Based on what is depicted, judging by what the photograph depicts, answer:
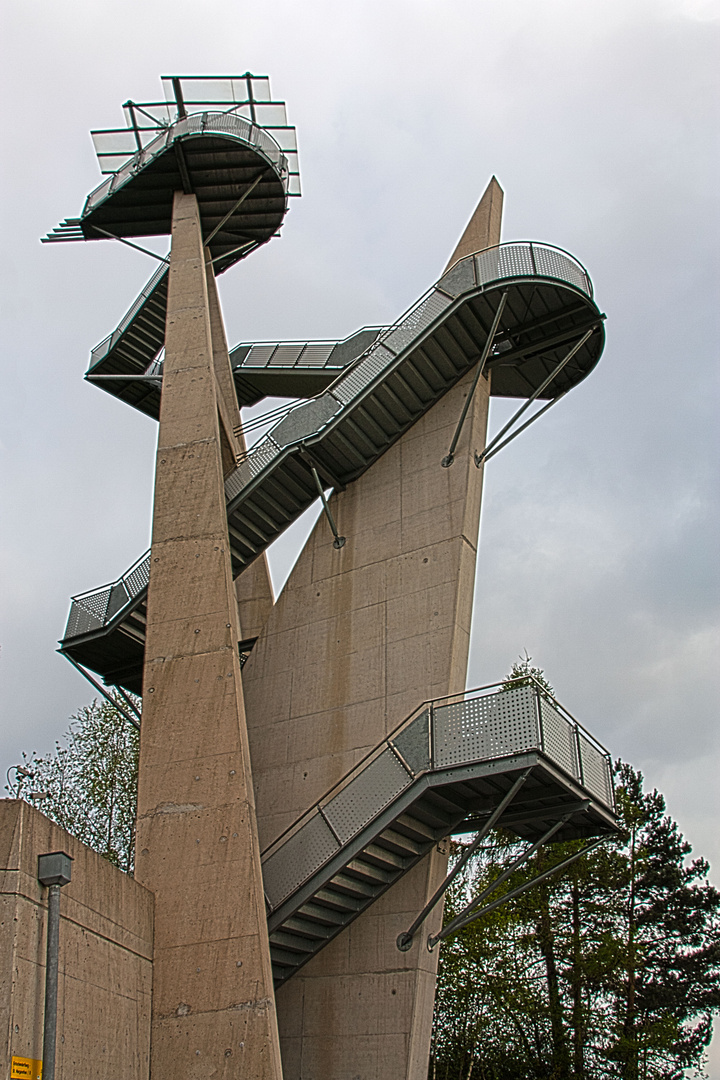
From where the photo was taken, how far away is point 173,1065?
48.8ft

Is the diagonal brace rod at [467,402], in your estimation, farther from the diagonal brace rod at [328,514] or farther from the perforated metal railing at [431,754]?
the perforated metal railing at [431,754]

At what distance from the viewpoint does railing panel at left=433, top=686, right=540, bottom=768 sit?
1602 centimetres

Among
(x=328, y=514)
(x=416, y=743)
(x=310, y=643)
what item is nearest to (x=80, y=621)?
(x=310, y=643)

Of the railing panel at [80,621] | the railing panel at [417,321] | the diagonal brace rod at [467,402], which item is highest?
the railing panel at [417,321]

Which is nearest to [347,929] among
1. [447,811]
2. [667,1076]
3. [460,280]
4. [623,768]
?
[447,811]

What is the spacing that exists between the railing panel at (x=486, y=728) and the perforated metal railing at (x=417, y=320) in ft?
25.8

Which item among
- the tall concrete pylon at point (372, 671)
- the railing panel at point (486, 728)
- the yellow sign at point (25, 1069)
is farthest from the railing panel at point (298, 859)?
the yellow sign at point (25, 1069)

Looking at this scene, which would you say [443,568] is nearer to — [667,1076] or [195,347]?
[195,347]

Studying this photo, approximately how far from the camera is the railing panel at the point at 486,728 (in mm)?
16016

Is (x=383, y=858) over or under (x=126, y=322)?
under

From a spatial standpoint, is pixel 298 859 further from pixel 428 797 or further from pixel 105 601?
pixel 105 601

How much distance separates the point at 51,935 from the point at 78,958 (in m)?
1.41

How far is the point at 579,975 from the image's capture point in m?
27.4

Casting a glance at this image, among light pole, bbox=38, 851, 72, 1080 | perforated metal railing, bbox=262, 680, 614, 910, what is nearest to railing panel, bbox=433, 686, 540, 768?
perforated metal railing, bbox=262, 680, 614, 910
